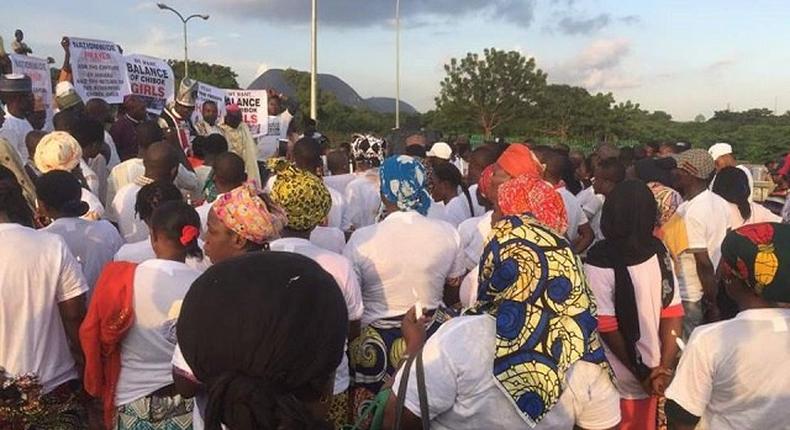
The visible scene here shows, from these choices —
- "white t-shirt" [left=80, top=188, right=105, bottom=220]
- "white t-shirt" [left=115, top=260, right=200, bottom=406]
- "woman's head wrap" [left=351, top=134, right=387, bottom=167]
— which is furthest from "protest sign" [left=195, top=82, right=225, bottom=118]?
"white t-shirt" [left=115, top=260, right=200, bottom=406]

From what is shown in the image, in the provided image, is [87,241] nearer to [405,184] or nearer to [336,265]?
[336,265]

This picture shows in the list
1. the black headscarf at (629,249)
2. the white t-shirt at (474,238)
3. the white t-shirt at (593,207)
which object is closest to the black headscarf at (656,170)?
the white t-shirt at (593,207)

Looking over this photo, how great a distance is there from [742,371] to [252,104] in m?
12.2

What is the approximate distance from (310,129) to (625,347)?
1101 centimetres

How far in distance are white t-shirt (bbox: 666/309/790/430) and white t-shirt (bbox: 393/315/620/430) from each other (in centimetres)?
40

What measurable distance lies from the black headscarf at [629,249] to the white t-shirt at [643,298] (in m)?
0.03

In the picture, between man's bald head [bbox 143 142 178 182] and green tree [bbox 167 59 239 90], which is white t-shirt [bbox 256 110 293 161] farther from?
green tree [bbox 167 59 239 90]

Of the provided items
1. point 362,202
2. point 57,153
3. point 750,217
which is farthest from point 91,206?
point 750,217

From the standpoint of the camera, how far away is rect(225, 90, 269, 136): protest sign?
45.6 feet

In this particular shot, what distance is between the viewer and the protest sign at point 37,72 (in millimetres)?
8727

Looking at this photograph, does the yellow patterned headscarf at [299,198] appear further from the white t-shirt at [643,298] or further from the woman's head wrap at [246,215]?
the white t-shirt at [643,298]

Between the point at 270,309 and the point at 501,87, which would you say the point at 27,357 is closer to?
the point at 270,309

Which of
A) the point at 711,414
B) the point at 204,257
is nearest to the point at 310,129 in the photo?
the point at 204,257

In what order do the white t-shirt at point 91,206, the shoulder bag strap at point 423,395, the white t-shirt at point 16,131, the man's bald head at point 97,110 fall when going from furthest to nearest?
the man's bald head at point 97,110 < the white t-shirt at point 16,131 < the white t-shirt at point 91,206 < the shoulder bag strap at point 423,395
